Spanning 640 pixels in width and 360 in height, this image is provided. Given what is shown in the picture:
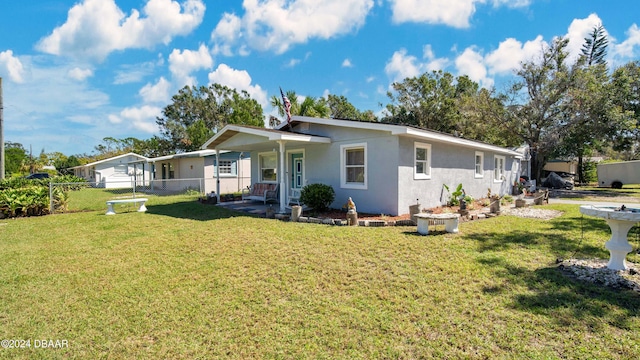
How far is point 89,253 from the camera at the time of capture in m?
5.93

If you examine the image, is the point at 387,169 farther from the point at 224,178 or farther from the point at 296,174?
the point at 224,178

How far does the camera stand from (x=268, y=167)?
13.7 metres

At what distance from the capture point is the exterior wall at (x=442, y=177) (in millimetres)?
8977

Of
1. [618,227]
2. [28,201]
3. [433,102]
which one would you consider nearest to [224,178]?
[28,201]

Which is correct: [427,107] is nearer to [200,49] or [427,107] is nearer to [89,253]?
[200,49]

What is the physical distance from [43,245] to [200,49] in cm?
1349

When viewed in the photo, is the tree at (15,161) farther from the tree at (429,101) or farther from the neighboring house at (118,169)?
the tree at (429,101)

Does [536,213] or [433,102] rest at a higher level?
[433,102]

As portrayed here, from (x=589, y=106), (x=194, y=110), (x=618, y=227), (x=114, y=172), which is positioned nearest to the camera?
(x=618, y=227)

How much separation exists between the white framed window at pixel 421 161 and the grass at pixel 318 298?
10.9ft

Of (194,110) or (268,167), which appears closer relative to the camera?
(268,167)

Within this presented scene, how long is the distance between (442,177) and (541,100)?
13562 mm

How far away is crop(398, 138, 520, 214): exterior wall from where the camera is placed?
29.5 ft

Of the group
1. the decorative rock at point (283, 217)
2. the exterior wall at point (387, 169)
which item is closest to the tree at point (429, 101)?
the exterior wall at point (387, 169)
